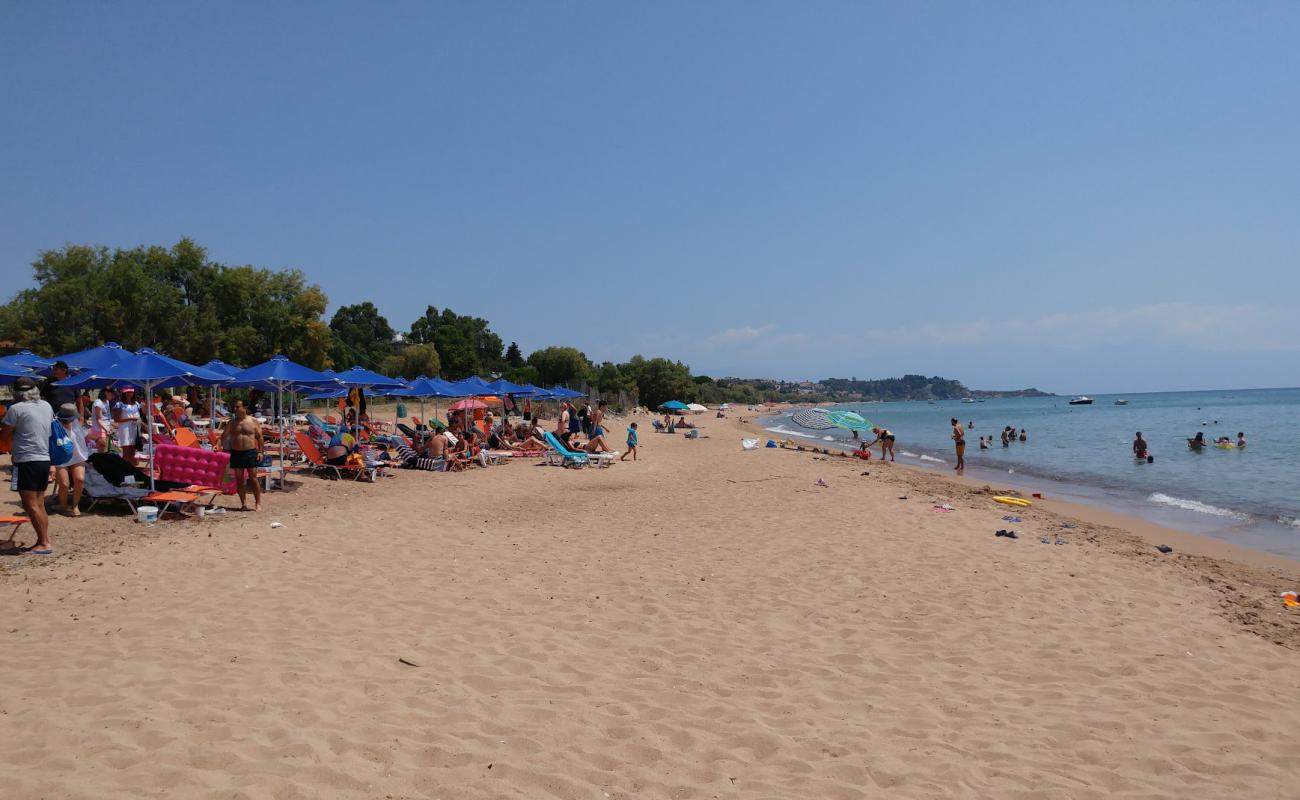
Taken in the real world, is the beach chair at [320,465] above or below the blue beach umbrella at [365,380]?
below

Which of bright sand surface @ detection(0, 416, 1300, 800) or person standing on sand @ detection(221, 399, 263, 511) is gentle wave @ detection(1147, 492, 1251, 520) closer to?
bright sand surface @ detection(0, 416, 1300, 800)

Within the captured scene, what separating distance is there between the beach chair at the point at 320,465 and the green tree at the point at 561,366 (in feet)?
168

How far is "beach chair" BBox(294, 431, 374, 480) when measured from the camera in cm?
1286

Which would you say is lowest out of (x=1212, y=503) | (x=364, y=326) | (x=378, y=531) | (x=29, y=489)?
(x=1212, y=503)

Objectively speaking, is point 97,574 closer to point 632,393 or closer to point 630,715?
point 630,715

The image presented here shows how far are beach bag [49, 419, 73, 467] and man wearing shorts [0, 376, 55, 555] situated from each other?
0.30 meters

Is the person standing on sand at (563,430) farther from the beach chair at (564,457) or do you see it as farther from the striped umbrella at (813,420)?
the striped umbrella at (813,420)

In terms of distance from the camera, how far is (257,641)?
4.44 meters

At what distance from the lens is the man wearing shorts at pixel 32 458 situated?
6270 mm

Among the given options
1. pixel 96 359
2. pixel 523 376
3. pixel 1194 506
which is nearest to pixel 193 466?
pixel 96 359

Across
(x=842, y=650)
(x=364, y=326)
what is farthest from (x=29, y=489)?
(x=364, y=326)

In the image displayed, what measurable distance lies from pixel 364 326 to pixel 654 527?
8121cm

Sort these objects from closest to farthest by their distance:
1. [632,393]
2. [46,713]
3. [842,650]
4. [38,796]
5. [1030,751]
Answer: [38,796], [46,713], [1030,751], [842,650], [632,393]

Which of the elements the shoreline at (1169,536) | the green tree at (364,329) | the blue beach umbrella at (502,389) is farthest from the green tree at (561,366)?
the shoreline at (1169,536)
